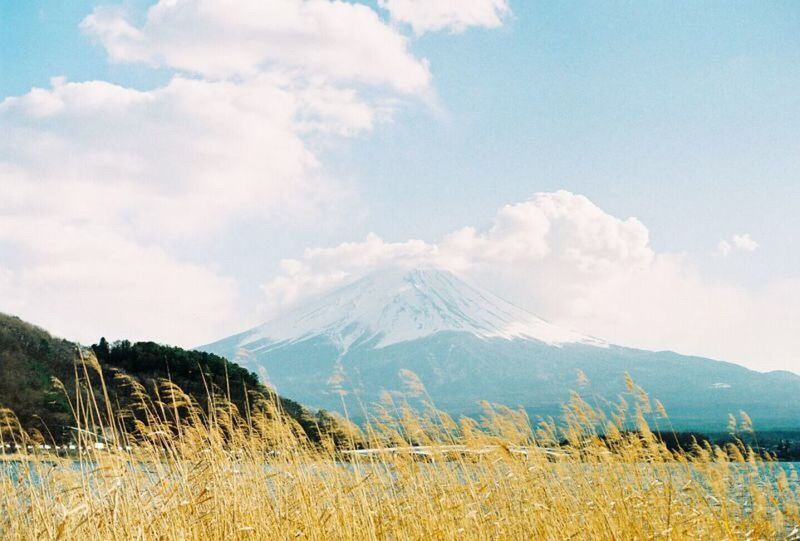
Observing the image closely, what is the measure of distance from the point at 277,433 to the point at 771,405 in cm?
18599

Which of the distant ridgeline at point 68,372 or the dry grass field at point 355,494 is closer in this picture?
the dry grass field at point 355,494

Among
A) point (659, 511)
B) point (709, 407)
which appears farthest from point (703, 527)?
point (709, 407)

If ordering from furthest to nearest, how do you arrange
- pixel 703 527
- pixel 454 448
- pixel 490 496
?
pixel 454 448 < pixel 490 496 < pixel 703 527

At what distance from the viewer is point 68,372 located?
29.9 meters

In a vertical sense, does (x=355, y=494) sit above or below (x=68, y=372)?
below

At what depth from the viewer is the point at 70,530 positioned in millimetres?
3705

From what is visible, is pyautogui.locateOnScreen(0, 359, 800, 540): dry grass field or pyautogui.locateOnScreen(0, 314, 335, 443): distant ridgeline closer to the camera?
pyautogui.locateOnScreen(0, 359, 800, 540): dry grass field

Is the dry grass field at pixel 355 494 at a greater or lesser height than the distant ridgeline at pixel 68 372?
lesser

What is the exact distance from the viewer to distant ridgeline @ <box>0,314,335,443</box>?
77.8 feet

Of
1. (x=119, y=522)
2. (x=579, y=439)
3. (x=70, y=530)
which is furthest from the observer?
(x=579, y=439)

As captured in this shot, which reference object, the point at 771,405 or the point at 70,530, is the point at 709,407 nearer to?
the point at 771,405

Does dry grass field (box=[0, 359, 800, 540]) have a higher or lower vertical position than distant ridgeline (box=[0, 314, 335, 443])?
lower

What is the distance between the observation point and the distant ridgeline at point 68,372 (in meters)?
23.7

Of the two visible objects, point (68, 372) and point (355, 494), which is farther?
point (68, 372)
